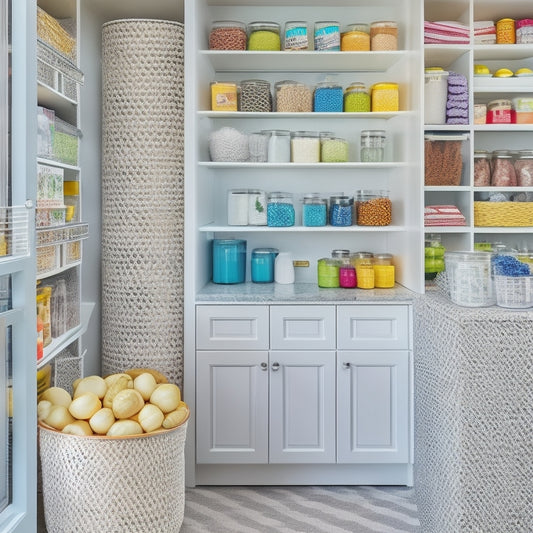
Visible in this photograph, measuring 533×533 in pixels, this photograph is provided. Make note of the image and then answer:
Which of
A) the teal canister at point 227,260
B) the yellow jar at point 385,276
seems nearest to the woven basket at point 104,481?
the teal canister at point 227,260

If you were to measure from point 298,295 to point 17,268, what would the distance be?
1412mm

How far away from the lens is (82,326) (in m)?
3.03

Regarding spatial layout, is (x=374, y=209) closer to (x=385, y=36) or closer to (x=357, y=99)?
(x=357, y=99)

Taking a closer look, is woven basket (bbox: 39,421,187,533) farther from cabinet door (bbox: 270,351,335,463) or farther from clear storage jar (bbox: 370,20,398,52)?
clear storage jar (bbox: 370,20,398,52)

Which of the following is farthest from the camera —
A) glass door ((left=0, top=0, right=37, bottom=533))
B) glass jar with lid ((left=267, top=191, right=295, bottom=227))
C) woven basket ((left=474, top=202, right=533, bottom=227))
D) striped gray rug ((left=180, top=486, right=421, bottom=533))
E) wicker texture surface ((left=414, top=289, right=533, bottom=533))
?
glass jar with lid ((left=267, top=191, right=295, bottom=227))

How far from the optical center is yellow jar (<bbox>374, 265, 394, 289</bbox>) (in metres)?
3.32

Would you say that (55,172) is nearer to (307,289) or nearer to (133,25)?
(133,25)

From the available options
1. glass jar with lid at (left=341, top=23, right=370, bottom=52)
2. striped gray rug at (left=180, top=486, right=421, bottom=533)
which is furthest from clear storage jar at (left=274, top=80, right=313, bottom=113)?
striped gray rug at (left=180, top=486, right=421, bottom=533)

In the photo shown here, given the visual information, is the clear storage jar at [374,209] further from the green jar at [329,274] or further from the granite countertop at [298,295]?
the granite countertop at [298,295]

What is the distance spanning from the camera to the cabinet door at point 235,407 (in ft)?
9.95

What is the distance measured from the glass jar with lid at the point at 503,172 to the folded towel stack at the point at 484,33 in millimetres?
543

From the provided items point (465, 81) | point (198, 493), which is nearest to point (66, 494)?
point (198, 493)

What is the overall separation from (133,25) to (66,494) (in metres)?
2.02

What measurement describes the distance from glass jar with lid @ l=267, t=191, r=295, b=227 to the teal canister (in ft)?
0.70
